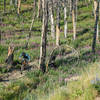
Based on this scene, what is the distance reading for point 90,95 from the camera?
14.9 feet

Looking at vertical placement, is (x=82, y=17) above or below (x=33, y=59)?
above

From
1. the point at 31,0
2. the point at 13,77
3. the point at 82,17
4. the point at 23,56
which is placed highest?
the point at 31,0

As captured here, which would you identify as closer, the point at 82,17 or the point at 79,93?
the point at 79,93

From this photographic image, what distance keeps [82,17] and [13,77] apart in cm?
3615

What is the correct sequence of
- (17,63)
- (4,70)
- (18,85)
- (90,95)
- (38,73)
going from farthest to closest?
(17,63)
(4,70)
(38,73)
(18,85)
(90,95)

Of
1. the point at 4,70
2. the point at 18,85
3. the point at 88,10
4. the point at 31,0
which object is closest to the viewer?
the point at 18,85

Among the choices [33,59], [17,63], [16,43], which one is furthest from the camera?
[16,43]

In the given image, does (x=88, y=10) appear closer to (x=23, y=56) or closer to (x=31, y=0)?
(x=31, y=0)

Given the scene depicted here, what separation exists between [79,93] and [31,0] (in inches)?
2352

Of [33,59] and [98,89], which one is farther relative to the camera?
[33,59]

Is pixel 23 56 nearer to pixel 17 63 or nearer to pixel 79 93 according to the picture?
pixel 17 63

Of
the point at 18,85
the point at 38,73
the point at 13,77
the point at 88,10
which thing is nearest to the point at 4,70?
the point at 13,77

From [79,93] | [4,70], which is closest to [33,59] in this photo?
[4,70]

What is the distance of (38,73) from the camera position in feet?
35.8
